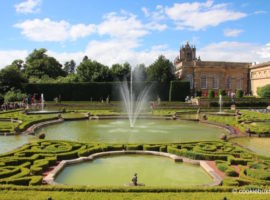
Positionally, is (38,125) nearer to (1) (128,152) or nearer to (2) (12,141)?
(2) (12,141)

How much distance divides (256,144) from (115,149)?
22.4ft

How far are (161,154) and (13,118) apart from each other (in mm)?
14313

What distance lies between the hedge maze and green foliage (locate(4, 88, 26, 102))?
27.0 meters

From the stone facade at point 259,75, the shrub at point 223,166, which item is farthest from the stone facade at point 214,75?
the shrub at point 223,166

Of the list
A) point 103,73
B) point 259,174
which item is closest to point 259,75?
point 103,73

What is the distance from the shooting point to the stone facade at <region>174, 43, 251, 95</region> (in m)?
51.2

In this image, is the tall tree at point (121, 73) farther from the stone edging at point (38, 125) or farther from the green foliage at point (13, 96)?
the stone edging at point (38, 125)

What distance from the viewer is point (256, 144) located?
47.0 ft

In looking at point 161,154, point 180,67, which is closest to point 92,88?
point 180,67

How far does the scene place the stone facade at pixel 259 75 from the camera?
4766cm

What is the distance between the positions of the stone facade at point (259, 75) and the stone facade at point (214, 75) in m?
1.19

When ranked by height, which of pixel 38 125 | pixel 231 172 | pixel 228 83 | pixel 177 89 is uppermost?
pixel 228 83

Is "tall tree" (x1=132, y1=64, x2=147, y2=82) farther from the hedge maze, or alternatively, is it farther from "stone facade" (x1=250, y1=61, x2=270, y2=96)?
the hedge maze

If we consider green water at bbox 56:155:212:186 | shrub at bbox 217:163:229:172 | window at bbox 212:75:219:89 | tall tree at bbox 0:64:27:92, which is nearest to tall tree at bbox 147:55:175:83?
window at bbox 212:75:219:89
